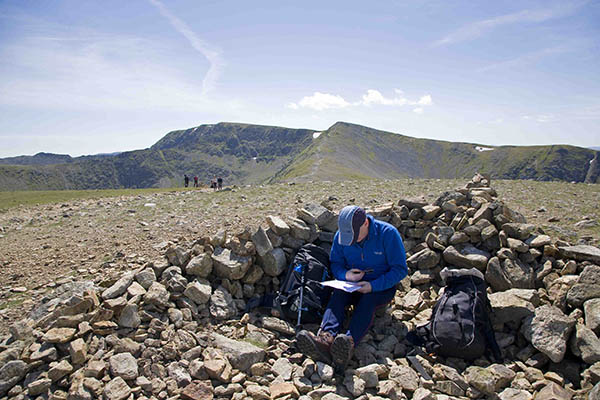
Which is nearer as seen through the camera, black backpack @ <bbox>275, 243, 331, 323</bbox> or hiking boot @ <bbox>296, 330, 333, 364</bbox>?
hiking boot @ <bbox>296, 330, 333, 364</bbox>

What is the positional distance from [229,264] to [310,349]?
264cm

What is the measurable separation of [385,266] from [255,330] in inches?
108

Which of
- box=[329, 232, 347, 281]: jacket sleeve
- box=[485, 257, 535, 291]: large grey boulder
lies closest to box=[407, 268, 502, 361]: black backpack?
box=[485, 257, 535, 291]: large grey boulder

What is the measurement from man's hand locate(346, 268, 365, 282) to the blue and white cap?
2.01ft

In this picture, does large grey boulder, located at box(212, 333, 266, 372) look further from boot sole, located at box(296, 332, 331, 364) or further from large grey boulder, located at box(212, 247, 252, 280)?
large grey boulder, located at box(212, 247, 252, 280)

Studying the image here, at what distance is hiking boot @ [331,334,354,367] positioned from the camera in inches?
206

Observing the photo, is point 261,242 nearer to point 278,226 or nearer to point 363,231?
point 278,226

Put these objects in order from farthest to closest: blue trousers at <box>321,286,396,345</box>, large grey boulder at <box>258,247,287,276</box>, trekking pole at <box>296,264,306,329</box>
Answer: large grey boulder at <box>258,247,287,276</box>
trekking pole at <box>296,264,306,329</box>
blue trousers at <box>321,286,396,345</box>

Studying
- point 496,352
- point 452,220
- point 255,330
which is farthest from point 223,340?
point 452,220

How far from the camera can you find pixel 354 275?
621 cm

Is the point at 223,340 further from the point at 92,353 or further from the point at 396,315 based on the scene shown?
the point at 396,315

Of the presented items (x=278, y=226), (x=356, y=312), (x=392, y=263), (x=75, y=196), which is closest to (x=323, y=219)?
(x=278, y=226)

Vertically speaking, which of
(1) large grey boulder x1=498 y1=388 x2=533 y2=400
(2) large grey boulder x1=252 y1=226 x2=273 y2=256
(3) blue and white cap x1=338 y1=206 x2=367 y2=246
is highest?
(3) blue and white cap x1=338 y1=206 x2=367 y2=246

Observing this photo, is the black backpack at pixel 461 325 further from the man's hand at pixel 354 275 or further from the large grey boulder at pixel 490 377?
the man's hand at pixel 354 275
